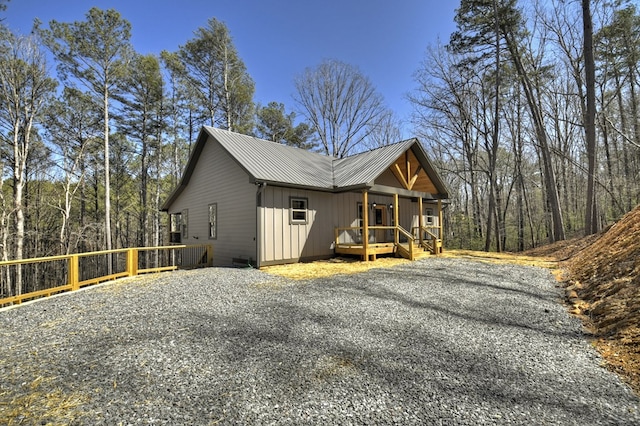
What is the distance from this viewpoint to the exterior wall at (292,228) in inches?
394

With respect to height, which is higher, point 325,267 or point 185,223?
point 185,223

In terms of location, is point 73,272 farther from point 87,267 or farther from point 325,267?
point 325,267

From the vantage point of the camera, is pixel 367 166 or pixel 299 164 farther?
pixel 299 164

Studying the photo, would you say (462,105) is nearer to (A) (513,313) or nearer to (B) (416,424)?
(A) (513,313)

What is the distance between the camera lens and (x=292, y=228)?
10.7 metres

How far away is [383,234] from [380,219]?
0.76 metres

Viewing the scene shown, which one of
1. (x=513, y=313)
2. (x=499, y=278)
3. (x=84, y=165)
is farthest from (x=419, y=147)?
(x=84, y=165)

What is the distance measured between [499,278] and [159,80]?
23506mm

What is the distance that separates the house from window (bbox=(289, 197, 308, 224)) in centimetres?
4

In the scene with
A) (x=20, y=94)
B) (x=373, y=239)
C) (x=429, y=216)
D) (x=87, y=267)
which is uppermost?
(x=20, y=94)

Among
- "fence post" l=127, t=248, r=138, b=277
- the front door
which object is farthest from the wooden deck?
"fence post" l=127, t=248, r=138, b=277

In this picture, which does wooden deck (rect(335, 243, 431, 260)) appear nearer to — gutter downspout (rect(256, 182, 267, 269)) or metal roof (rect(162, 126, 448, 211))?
metal roof (rect(162, 126, 448, 211))

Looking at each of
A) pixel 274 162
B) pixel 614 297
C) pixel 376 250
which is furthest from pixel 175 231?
pixel 614 297

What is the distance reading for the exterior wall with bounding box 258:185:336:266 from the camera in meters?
10.0
